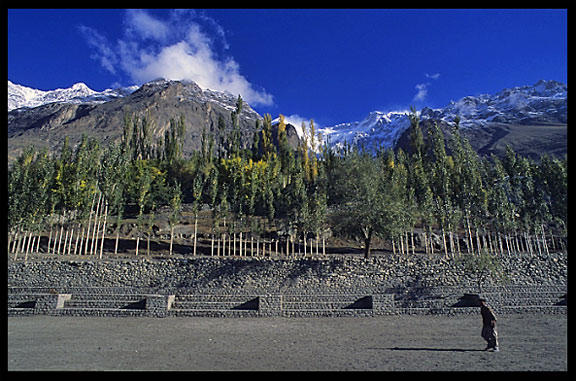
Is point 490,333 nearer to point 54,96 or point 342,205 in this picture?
point 342,205

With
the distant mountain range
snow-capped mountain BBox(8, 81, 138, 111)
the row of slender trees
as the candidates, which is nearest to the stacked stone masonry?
the row of slender trees

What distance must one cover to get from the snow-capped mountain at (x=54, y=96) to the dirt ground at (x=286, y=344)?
15804 cm

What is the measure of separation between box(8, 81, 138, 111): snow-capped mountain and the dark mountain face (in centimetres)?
3069

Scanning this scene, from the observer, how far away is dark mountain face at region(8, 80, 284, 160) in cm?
10006

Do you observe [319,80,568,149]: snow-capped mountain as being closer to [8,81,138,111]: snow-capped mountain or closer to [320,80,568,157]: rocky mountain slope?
[320,80,568,157]: rocky mountain slope

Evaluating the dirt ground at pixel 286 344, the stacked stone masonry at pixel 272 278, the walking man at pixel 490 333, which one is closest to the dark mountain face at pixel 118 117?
the stacked stone masonry at pixel 272 278

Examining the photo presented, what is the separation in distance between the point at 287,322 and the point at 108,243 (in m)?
23.2

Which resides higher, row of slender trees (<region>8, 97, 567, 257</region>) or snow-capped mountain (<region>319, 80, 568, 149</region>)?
snow-capped mountain (<region>319, 80, 568, 149</region>)

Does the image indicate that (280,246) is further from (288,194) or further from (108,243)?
(108,243)

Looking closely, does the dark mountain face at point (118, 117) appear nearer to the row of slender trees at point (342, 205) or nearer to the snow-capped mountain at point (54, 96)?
the snow-capped mountain at point (54, 96)

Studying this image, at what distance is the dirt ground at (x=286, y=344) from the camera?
23.2 feet

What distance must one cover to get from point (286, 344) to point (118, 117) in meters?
118

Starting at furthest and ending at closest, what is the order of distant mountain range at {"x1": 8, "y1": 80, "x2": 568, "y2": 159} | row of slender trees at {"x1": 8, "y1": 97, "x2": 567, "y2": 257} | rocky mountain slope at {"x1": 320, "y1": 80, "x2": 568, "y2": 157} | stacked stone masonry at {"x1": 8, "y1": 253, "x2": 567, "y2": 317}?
distant mountain range at {"x1": 8, "y1": 80, "x2": 568, "y2": 159}
rocky mountain slope at {"x1": 320, "y1": 80, "x2": 568, "y2": 157}
row of slender trees at {"x1": 8, "y1": 97, "x2": 567, "y2": 257}
stacked stone masonry at {"x1": 8, "y1": 253, "x2": 567, "y2": 317}
